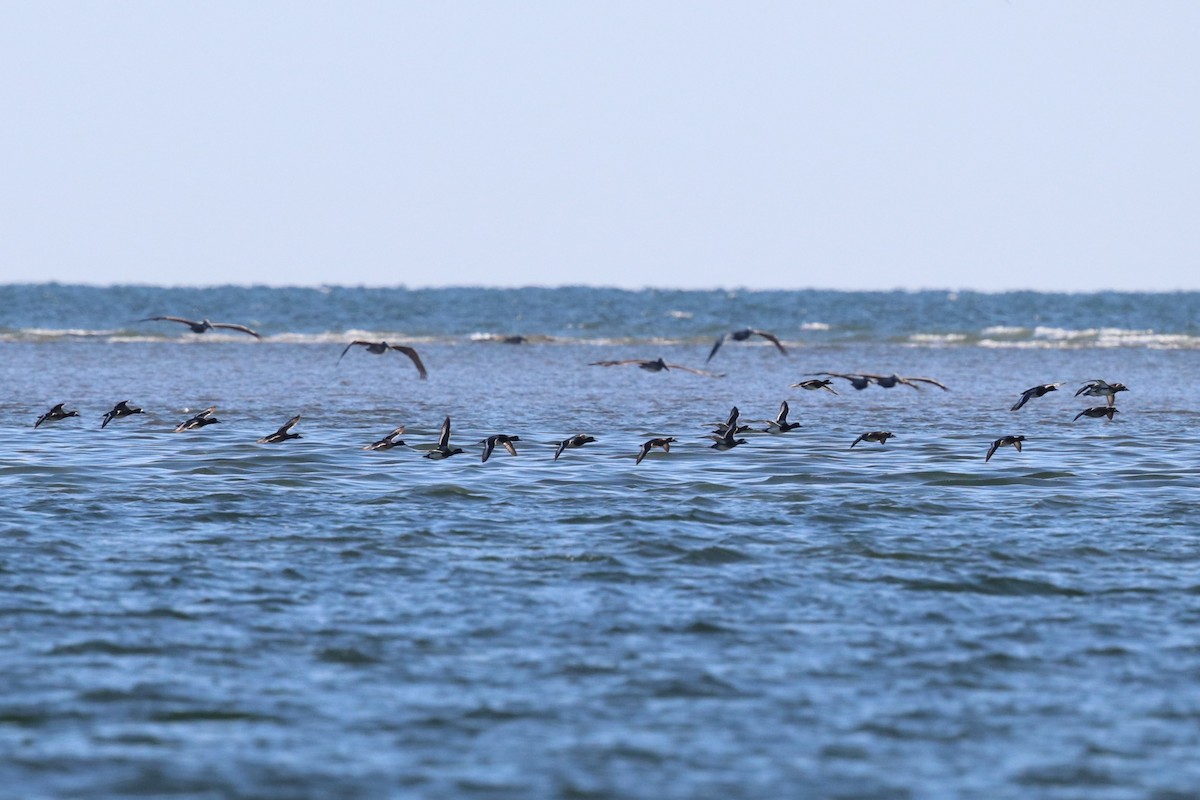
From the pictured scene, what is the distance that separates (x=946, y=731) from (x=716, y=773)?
73.7 inches

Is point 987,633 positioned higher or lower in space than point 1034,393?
lower

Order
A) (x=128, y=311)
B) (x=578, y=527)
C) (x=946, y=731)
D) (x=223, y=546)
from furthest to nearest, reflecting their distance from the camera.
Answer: (x=128, y=311)
(x=578, y=527)
(x=223, y=546)
(x=946, y=731)

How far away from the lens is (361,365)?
53719mm

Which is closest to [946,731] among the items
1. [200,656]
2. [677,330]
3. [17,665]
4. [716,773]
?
[716,773]

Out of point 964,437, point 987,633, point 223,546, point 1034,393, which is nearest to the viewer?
point 987,633

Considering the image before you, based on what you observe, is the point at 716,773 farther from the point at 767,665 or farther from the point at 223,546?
the point at 223,546

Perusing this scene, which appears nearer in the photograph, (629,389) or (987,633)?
(987,633)

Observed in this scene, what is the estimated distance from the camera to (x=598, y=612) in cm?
1372

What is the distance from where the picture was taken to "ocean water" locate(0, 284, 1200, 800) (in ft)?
32.1

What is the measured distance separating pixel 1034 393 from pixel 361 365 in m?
35.5

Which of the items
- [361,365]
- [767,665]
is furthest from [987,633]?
[361,365]

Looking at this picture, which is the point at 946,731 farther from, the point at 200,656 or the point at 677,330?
the point at 677,330

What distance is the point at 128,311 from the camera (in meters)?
99.5

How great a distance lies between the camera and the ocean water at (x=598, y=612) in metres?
9.77
